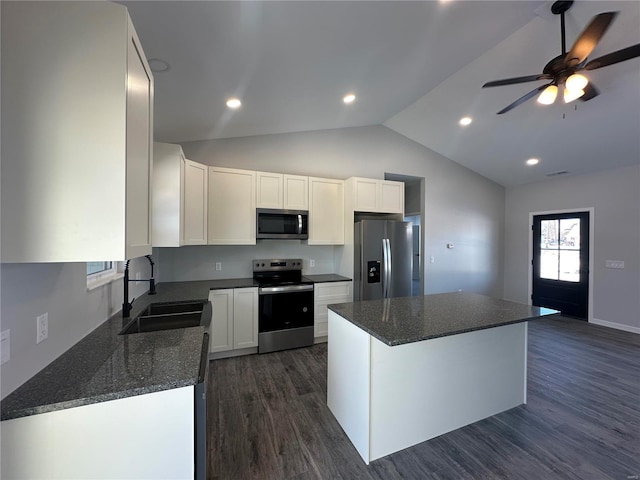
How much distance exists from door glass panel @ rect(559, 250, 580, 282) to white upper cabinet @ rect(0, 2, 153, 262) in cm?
658

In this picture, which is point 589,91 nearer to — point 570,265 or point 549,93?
point 549,93

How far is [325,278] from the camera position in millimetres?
3777

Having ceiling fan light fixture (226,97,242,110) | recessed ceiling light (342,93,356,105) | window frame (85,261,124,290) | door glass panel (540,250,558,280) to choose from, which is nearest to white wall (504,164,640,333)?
door glass panel (540,250,558,280)

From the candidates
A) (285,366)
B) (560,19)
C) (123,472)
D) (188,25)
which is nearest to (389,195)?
(560,19)

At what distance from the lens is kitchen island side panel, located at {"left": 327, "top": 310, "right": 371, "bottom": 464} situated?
5.67 feet

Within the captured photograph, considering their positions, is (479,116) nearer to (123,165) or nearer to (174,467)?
(123,165)

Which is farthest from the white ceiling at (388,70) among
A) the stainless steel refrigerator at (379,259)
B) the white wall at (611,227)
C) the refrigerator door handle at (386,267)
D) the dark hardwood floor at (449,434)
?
the dark hardwood floor at (449,434)

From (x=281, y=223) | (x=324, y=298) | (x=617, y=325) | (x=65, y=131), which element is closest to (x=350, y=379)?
(x=324, y=298)

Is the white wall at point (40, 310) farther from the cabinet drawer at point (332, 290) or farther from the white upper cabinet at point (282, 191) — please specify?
the cabinet drawer at point (332, 290)

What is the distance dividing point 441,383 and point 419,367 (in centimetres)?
25

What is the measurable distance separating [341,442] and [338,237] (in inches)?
98.6

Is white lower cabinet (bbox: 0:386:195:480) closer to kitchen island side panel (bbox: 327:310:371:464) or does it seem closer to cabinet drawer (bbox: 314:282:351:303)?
kitchen island side panel (bbox: 327:310:371:464)

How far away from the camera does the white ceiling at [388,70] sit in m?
1.70

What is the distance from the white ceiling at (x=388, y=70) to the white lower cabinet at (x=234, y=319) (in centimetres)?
198
